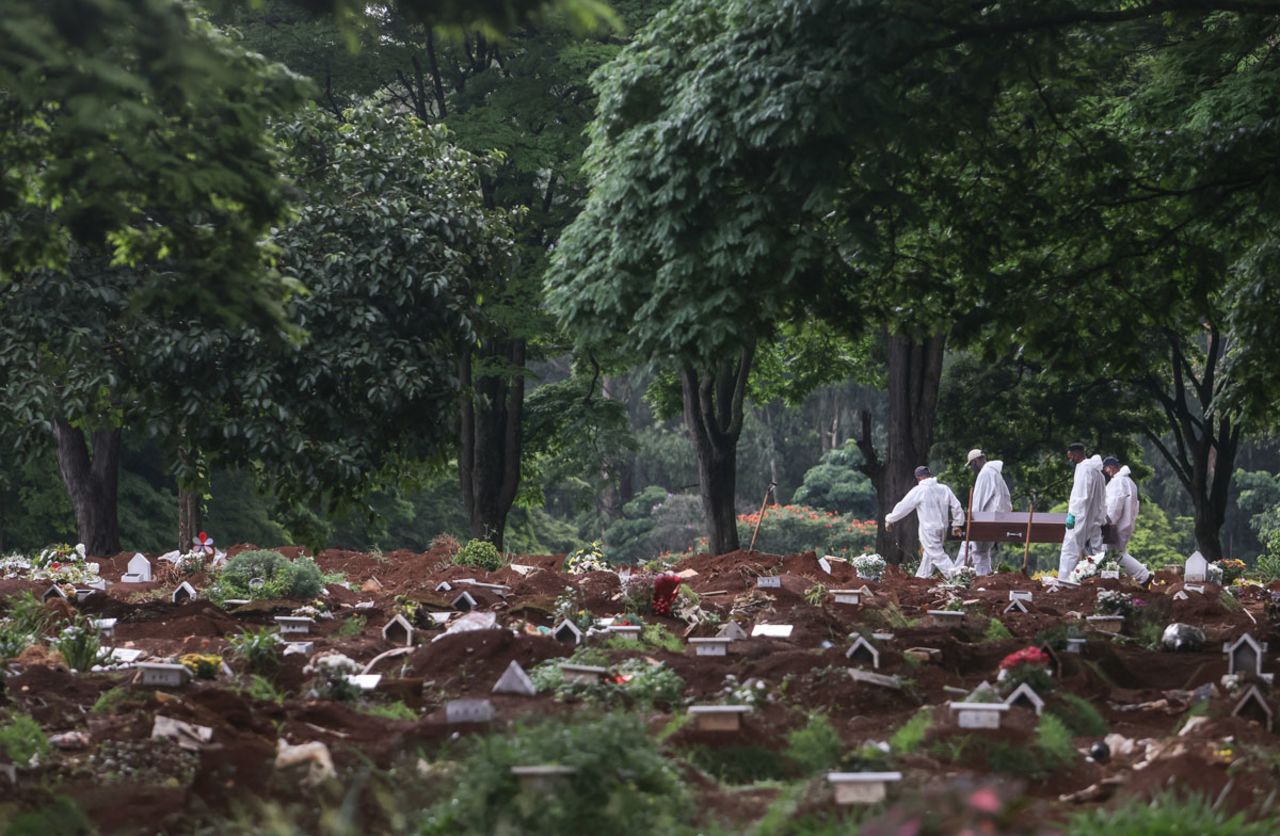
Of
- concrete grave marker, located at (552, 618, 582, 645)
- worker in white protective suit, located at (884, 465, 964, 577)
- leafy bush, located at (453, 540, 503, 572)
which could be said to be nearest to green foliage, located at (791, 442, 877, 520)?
worker in white protective suit, located at (884, 465, 964, 577)

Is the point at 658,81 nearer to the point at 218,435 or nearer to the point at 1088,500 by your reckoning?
the point at 218,435

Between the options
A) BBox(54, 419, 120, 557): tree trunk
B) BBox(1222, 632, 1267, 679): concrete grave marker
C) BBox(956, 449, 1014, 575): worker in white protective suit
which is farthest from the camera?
BBox(956, 449, 1014, 575): worker in white protective suit

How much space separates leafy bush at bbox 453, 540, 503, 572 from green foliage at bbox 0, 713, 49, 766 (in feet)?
36.7

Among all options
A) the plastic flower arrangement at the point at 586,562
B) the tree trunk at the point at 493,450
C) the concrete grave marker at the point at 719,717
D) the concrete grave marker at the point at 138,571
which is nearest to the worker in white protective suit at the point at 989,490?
the plastic flower arrangement at the point at 586,562

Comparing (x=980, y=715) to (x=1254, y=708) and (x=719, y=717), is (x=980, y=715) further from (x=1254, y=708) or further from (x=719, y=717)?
(x=1254, y=708)

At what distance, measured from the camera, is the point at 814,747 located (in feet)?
24.5

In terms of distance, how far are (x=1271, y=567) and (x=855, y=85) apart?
55.3 feet

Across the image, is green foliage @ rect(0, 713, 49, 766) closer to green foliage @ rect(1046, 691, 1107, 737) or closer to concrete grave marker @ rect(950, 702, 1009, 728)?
concrete grave marker @ rect(950, 702, 1009, 728)

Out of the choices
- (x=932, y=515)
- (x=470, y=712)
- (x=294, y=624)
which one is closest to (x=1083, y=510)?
(x=932, y=515)

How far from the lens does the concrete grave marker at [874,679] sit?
912cm

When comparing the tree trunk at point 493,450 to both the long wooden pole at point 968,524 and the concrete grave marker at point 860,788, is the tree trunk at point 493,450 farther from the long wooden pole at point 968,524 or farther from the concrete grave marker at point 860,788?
the concrete grave marker at point 860,788

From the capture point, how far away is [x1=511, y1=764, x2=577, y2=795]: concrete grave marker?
5.93 meters

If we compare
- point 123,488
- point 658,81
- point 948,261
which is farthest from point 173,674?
point 123,488

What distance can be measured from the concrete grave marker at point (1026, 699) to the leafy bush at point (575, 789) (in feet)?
8.29
